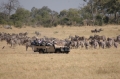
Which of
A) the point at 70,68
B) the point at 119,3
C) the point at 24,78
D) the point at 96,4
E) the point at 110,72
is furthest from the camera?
the point at 96,4

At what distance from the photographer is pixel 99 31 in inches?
1805

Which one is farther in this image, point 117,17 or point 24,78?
point 117,17

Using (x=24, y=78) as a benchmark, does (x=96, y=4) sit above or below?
above

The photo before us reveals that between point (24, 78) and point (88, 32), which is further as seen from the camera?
point (88, 32)

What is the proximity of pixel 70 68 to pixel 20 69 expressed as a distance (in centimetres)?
276

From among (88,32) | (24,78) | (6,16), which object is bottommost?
(24,78)

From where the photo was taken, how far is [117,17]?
73562mm

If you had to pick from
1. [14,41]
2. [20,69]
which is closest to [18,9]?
[14,41]

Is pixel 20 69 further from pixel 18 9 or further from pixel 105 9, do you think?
pixel 18 9

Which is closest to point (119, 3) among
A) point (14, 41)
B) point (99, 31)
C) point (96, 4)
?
point (96, 4)

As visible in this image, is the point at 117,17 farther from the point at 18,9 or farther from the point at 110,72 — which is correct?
the point at 110,72

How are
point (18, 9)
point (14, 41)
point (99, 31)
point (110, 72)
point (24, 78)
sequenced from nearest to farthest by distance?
1. point (24, 78)
2. point (110, 72)
3. point (14, 41)
4. point (99, 31)
5. point (18, 9)

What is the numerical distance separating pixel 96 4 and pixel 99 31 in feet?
92.0

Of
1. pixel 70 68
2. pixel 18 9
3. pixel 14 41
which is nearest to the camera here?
pixel 70 68
